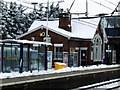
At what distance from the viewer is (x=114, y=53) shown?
49531 millimetres

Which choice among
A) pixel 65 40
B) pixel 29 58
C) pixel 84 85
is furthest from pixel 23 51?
pixel 65 40

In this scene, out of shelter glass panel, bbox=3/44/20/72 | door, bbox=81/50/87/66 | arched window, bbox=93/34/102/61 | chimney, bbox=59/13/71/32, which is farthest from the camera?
arched window, bbox=93/34/102/61

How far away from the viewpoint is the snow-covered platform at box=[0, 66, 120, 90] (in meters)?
15.1

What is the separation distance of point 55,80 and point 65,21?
25757 mm

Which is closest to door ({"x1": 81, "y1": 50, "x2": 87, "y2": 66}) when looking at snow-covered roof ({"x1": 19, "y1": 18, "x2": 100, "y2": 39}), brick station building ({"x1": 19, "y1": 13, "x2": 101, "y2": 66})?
brick station building ({"x1": 19, "y1": 13, "x2": 101, "y2": 66})

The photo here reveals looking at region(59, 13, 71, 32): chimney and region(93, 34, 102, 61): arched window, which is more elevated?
region(59, 13, 71, 32): chimney

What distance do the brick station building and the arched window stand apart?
508 millimetres

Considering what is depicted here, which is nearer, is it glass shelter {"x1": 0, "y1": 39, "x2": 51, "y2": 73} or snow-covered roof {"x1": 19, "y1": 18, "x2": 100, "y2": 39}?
glass shelter {"x1": 0, "y1": 39, "x2": 51, "y2": 73}

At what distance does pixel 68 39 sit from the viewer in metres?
38.2

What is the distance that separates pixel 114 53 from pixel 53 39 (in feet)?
46.3

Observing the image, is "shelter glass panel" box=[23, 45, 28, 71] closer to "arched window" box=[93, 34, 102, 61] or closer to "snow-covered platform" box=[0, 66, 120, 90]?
"snow-covered platform" box=[0, 66, 120, 90]

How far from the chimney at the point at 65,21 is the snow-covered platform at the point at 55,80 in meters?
17.2

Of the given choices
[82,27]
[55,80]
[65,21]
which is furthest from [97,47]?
[55,80]

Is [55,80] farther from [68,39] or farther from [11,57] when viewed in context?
[68,39]
